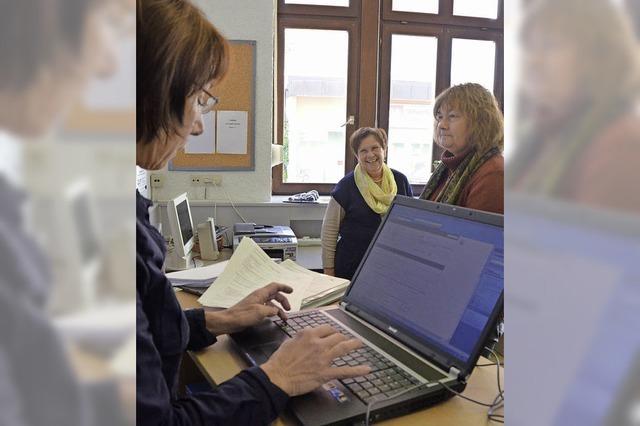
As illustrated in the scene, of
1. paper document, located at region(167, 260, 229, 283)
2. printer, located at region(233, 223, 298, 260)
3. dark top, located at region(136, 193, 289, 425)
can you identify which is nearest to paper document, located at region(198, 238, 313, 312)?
paper document, located at region(167, 260, 229, 283)

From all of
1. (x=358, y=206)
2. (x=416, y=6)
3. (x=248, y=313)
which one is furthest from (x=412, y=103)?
(x=248, y=313)

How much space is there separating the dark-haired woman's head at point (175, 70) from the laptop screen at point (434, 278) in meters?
0.50

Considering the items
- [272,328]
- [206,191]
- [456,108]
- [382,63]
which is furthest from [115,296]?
[382,63]

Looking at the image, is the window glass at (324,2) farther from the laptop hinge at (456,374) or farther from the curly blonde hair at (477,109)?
the laptop hinge at (456,374)

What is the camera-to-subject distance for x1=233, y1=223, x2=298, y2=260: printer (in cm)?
288

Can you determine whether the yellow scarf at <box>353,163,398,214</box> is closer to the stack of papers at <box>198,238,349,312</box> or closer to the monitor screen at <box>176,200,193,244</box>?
the monitor screen at <box>176,200,193,244</box>

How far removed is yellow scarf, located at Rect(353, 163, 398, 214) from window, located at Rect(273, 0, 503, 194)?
982mm

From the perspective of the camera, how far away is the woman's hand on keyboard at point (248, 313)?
1126 millimetres

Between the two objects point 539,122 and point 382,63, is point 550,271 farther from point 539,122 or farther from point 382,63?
point 382,63

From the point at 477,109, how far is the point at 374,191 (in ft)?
3.86

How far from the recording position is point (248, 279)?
4.84 ft

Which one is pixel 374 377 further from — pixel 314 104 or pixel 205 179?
pixel 314 104

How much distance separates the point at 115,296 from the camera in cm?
19

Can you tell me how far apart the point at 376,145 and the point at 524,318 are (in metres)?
3.06
